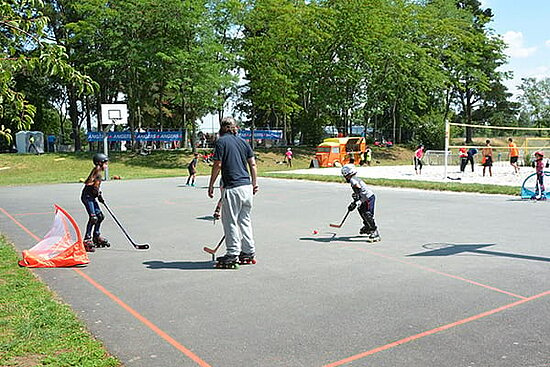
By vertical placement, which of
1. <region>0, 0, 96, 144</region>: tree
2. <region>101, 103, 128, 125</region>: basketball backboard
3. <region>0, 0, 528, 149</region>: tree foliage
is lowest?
<region>0, 0, 96, 144</region>: tree

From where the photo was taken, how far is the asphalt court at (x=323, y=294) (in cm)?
405

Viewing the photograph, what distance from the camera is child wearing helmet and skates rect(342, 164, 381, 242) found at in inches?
335

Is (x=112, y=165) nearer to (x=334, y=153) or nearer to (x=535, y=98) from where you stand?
(x=334, y=153)

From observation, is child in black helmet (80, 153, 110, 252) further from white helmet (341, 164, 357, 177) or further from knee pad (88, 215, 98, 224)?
white helmet (341, 164, 357, 177)

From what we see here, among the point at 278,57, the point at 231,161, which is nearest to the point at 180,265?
the point at 231,161

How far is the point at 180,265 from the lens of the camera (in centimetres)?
708

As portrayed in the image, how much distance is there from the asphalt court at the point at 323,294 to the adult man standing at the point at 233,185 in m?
0.37

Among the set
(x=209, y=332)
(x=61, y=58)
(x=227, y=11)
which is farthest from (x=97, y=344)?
(x=227, y=11)

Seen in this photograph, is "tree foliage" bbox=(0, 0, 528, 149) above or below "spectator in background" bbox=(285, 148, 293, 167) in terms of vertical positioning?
above

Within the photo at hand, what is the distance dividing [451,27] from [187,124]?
25878 millimetres

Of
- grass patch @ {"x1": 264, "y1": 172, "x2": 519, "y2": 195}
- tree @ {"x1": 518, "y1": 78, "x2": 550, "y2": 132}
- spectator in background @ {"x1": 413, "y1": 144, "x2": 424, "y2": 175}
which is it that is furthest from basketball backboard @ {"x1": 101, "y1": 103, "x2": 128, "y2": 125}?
tree @ {"x1": 518, "y1": 78, "x2": 550, "y2": 132}

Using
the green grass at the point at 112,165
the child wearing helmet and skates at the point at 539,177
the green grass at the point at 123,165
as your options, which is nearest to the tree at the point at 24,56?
the child wearing helmet and skates at the point at 539,177

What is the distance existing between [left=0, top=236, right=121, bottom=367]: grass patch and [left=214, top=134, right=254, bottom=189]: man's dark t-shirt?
8.29 feet

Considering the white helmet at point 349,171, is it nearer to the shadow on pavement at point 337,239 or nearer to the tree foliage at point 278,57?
the shadow on pavement at point 337,239
